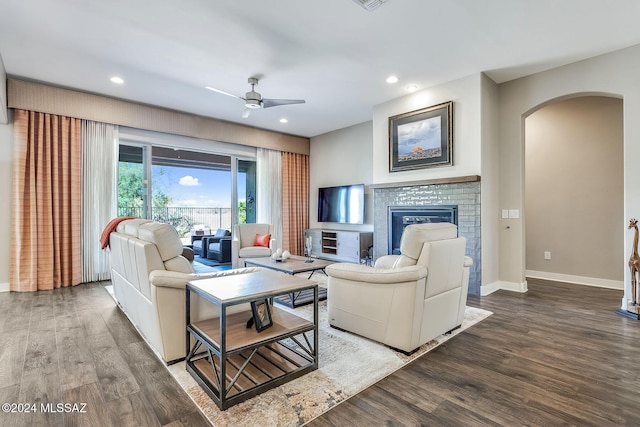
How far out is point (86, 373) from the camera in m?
2.06

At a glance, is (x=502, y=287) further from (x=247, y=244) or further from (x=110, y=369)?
(x=110, y=369)

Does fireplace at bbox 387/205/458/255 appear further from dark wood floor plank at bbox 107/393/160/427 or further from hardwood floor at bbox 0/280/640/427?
dark wood floor plank at bbox 107/393/160/427

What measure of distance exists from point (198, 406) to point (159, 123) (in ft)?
16.1

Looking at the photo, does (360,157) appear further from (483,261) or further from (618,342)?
(618,342)

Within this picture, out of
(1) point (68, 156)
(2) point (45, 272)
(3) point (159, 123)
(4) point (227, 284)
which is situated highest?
(3) point (159, 123)

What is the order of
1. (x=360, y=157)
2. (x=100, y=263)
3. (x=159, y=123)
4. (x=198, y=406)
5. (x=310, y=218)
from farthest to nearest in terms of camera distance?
(x=310, y=218) < (x=360, y=157) < (x=159, y=123) < (x=100, y=263) < (x=198, y=406)

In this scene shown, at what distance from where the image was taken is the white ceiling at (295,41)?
275 cm

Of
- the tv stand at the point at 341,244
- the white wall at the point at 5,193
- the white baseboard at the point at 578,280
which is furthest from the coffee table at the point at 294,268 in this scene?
the white baseboard at the point at 578,280

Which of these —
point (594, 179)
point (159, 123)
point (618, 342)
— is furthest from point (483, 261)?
point (159, 123)

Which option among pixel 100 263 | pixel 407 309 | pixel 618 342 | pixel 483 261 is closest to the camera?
pixel 407 309

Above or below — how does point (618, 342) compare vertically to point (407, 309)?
below

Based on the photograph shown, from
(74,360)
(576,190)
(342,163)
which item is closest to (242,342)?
(74,360)

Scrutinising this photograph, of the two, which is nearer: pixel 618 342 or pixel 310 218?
pixel 618 342

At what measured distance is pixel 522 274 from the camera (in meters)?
4.25
